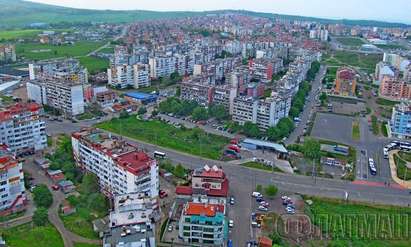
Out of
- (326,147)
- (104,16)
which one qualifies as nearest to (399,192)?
(326,147)

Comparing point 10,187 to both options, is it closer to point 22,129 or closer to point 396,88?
point 22,129

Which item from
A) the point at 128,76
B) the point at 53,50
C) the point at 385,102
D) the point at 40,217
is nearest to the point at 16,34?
the point at 53,50

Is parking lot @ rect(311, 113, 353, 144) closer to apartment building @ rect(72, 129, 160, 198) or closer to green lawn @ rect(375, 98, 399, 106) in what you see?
green lawn @ rect(375, 98, 399, 106)

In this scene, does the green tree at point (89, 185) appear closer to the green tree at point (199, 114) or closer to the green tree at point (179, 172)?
the green tree at point (179, 172)

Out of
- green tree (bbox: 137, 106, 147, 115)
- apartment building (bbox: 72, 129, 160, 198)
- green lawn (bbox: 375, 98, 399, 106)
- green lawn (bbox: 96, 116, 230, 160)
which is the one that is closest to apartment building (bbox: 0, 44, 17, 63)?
green tree (bbox: 137, 106, 147, 115)

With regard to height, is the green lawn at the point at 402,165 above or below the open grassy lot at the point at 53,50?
below

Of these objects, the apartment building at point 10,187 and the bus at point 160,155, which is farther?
the bus at point 160,155

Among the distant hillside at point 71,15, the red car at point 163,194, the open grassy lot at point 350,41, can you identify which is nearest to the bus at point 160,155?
the red car at point 163,194
